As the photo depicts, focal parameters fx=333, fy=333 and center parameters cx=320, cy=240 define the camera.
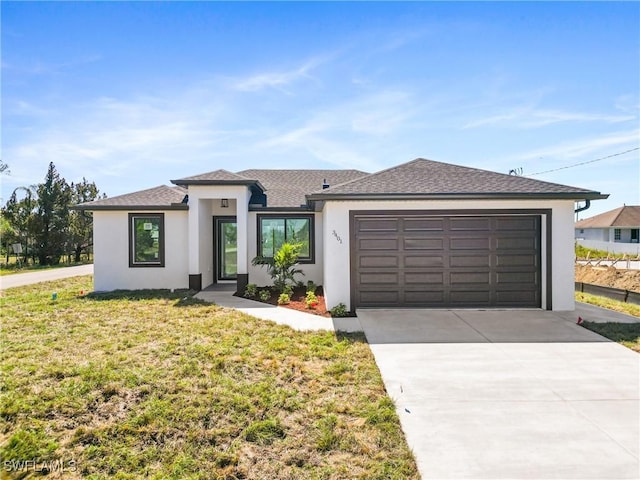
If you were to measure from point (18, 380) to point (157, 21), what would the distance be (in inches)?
337

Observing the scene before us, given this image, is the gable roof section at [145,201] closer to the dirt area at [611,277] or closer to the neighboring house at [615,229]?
the dirt area at [611,277]

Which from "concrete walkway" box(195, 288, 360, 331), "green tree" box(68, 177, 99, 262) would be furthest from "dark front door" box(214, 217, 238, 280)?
"green tree" box(68, 177, 99, 262)

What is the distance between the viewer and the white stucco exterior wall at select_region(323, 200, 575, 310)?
823cm

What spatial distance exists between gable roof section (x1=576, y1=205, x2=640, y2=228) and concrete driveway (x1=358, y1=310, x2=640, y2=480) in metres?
35.6

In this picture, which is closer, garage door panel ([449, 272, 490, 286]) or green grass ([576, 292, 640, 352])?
green grass ([576, 292, 640, 352])

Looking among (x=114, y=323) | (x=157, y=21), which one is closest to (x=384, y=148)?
(x=157, y=21)

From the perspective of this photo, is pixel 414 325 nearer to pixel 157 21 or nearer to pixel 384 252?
pixel 384 252

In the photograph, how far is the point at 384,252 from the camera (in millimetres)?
8445

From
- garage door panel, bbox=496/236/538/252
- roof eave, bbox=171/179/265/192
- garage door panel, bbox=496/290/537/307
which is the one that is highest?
roof eave, bbox=171/179/265/192

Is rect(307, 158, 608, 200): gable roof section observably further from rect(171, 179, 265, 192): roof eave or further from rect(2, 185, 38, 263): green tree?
rect(2, 185, 38, 263): green tree

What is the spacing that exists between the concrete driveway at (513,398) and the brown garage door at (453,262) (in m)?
1.46

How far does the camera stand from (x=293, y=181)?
48.6ft

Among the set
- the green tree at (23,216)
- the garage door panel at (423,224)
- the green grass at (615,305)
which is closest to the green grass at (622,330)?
the green grass at (615,305)

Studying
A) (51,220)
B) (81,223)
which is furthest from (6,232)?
(81,223)
